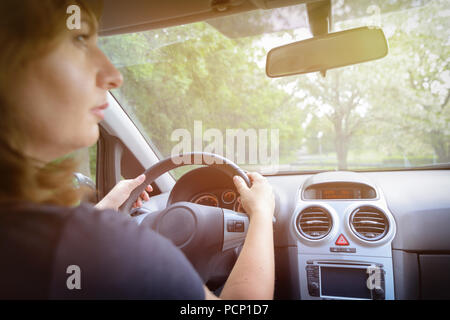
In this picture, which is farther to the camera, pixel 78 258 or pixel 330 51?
pixel 330 51

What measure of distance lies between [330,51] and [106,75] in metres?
1.57

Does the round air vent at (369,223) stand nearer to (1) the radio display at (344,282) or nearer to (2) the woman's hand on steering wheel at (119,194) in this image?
(1) the radio display at (344,282)

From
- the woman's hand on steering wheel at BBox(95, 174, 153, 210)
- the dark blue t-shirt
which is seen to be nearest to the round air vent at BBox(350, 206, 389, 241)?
the woman's hand on steering wheel at BBox(95, 174, 153, 210)

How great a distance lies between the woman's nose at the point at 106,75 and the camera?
107 centimetres

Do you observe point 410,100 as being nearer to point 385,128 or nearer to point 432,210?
point 385,128

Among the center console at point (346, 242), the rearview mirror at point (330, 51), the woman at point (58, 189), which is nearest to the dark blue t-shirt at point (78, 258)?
the woman at point (58, 189)

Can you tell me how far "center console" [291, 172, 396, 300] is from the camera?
6.95 feet

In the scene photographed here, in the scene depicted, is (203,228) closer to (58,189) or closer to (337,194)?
(58,189)

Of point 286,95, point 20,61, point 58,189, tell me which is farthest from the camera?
point 286,95

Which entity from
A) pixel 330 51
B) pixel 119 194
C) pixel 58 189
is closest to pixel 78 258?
pixel 58 189

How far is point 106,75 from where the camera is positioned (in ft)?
3.58

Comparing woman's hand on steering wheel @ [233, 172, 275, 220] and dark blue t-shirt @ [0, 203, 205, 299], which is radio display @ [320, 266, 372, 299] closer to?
woman's hand on steering wheel @ [233, 172, 275, 220]

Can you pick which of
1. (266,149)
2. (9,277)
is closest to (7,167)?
(9,277)

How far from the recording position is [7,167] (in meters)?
0.87
